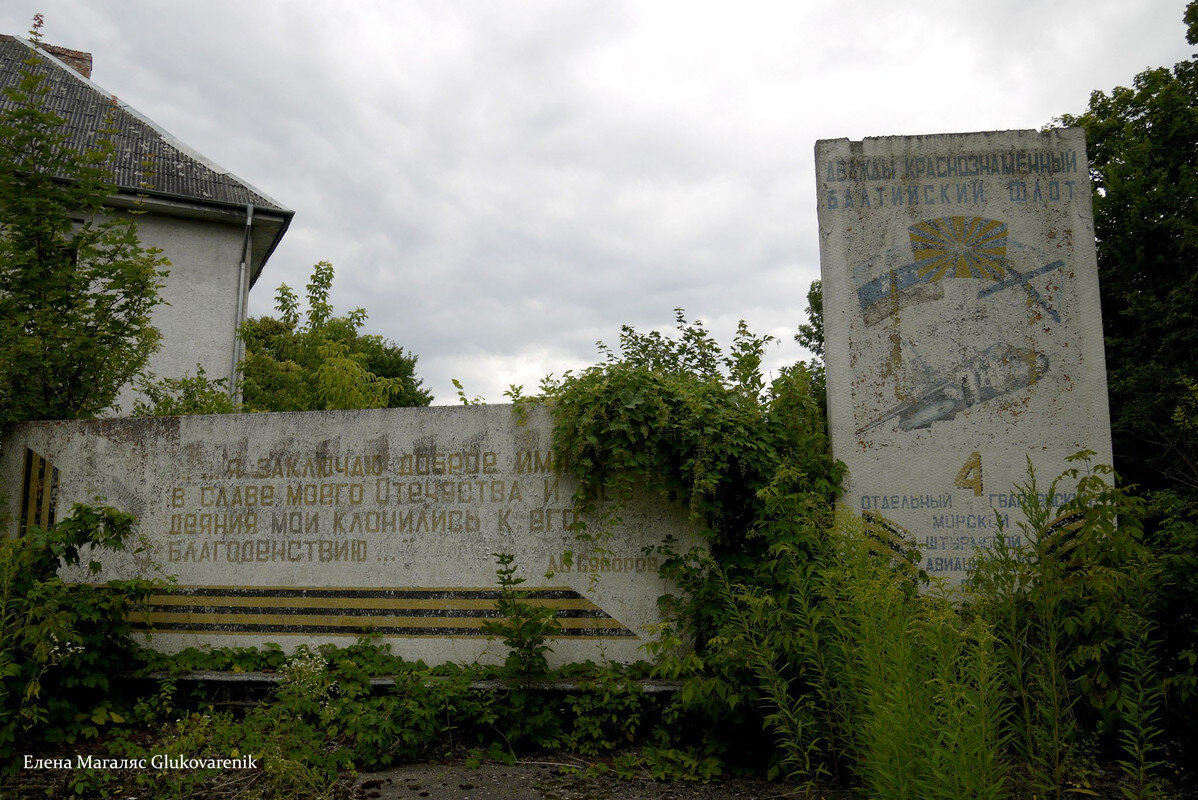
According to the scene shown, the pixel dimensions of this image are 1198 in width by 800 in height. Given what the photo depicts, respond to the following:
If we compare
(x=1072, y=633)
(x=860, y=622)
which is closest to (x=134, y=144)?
(x=860, y=622)

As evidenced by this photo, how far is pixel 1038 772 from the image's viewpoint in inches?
142

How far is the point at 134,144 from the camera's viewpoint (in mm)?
13047

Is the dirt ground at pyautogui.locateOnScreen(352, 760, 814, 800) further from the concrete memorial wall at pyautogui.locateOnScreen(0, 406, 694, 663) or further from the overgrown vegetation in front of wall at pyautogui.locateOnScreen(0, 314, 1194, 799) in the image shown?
the concrete memorial wall at pyautogui.locateOnScreen(0, 406, 694, 663)

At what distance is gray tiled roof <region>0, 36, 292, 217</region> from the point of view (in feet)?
40.6

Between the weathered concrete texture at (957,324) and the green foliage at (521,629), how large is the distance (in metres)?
2.36

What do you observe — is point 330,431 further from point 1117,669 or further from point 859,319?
point 1117,669

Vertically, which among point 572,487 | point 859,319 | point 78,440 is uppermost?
point 859,319

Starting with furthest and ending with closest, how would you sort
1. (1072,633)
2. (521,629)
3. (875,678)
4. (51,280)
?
(51,280) < (521,629) < (1072,633) < (875,678)

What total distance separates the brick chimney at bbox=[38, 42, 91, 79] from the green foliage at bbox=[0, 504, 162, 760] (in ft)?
44.5

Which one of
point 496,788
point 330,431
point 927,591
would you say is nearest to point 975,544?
point 927,591

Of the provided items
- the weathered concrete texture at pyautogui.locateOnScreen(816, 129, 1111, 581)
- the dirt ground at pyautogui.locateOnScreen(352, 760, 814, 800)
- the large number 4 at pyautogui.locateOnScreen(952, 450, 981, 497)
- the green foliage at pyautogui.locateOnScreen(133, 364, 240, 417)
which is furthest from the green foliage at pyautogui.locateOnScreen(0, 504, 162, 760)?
the large number 4 at pyautogui.locateOnScreen(952, 450, 981, 497)

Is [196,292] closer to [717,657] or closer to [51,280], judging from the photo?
[51,280]

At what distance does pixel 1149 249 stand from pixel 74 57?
68.6ft

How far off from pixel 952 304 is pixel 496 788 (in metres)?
4.62
